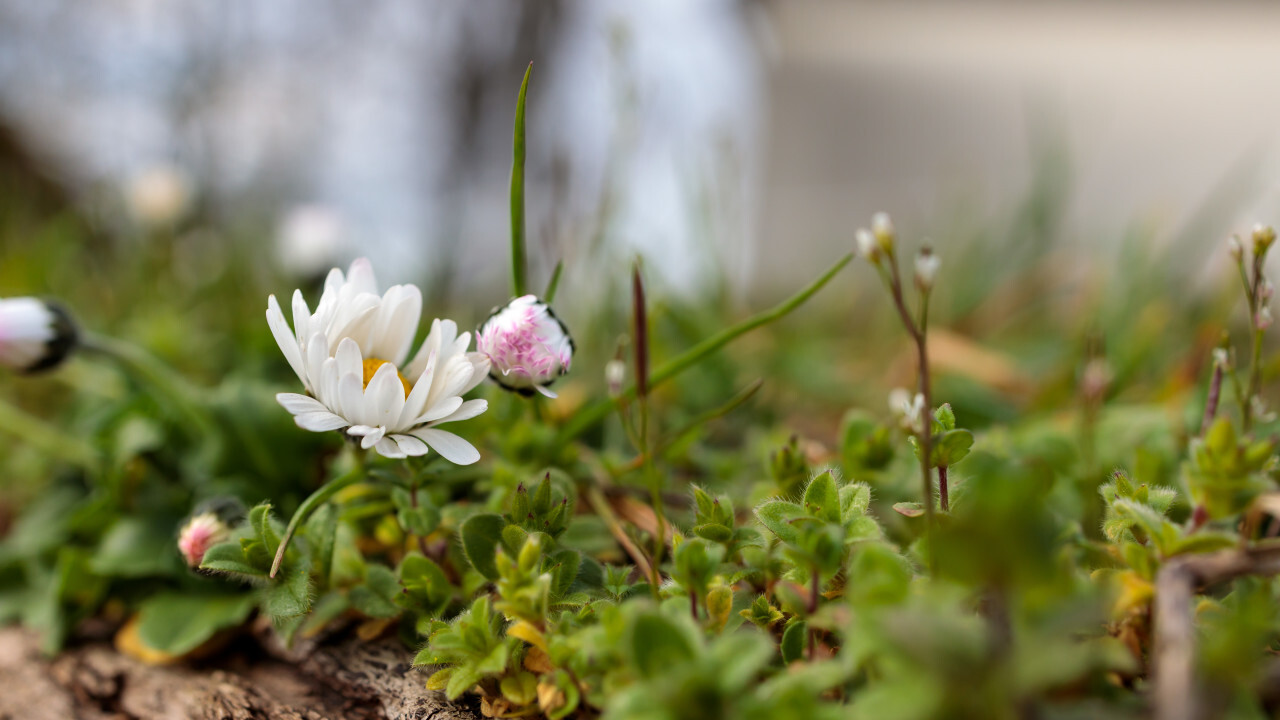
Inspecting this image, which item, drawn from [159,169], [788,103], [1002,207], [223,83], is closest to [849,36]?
[788,103]

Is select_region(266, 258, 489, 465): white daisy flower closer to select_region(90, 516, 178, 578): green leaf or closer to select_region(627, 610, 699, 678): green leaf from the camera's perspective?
select_region(627, 610, 699, 678): green leaf

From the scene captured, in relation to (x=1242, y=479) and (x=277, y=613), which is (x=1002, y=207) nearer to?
(x=1242, y=479)

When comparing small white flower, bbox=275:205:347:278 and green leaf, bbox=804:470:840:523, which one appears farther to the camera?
small white flower, bbox=275:205:347:278

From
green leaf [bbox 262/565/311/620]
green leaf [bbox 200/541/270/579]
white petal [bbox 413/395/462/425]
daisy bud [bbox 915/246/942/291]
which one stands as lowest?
green leaf [bbox 262/565/311/620]

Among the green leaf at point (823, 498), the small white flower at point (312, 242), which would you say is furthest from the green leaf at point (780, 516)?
the small white flower at point (312, 242)

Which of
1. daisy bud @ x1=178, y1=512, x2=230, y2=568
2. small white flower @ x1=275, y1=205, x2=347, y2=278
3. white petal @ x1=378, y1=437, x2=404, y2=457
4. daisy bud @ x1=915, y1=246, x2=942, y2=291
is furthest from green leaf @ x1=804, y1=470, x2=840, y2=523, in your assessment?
small white flower @ x1=275, y1=205, x2=347, y2=278
